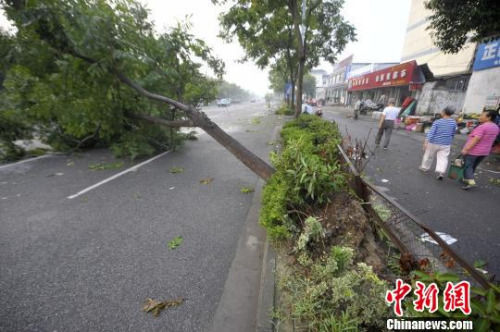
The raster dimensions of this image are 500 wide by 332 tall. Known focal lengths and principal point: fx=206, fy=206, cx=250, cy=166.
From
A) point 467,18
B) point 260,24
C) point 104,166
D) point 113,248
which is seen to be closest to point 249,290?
point 113,248

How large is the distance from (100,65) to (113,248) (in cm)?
320

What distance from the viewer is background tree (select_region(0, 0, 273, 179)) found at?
3.26 meters

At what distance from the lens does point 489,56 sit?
10.9 m

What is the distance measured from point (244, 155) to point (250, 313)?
9.20ft

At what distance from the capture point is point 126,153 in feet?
22.2

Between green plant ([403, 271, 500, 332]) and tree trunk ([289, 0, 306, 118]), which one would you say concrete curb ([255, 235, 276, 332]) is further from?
tree trunk ([289, 0, 306, 118])

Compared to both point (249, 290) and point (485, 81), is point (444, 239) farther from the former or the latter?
point (485, 81)

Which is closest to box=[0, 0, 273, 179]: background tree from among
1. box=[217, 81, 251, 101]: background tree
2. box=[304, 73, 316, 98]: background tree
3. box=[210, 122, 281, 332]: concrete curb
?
box=[210, 122, 281, 332]: concrete curb

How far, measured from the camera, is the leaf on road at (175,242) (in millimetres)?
2863

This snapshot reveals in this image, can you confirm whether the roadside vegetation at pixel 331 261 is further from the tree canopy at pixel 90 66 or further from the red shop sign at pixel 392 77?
the red shop sign at pixel 392 77

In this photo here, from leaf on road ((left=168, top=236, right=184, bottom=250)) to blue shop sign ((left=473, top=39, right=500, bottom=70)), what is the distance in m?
16.3

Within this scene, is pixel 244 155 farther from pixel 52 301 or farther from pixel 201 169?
pixel 52 301

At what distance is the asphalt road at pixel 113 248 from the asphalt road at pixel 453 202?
310 centimetres

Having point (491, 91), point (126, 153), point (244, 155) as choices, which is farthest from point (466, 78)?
point (126, 153)
